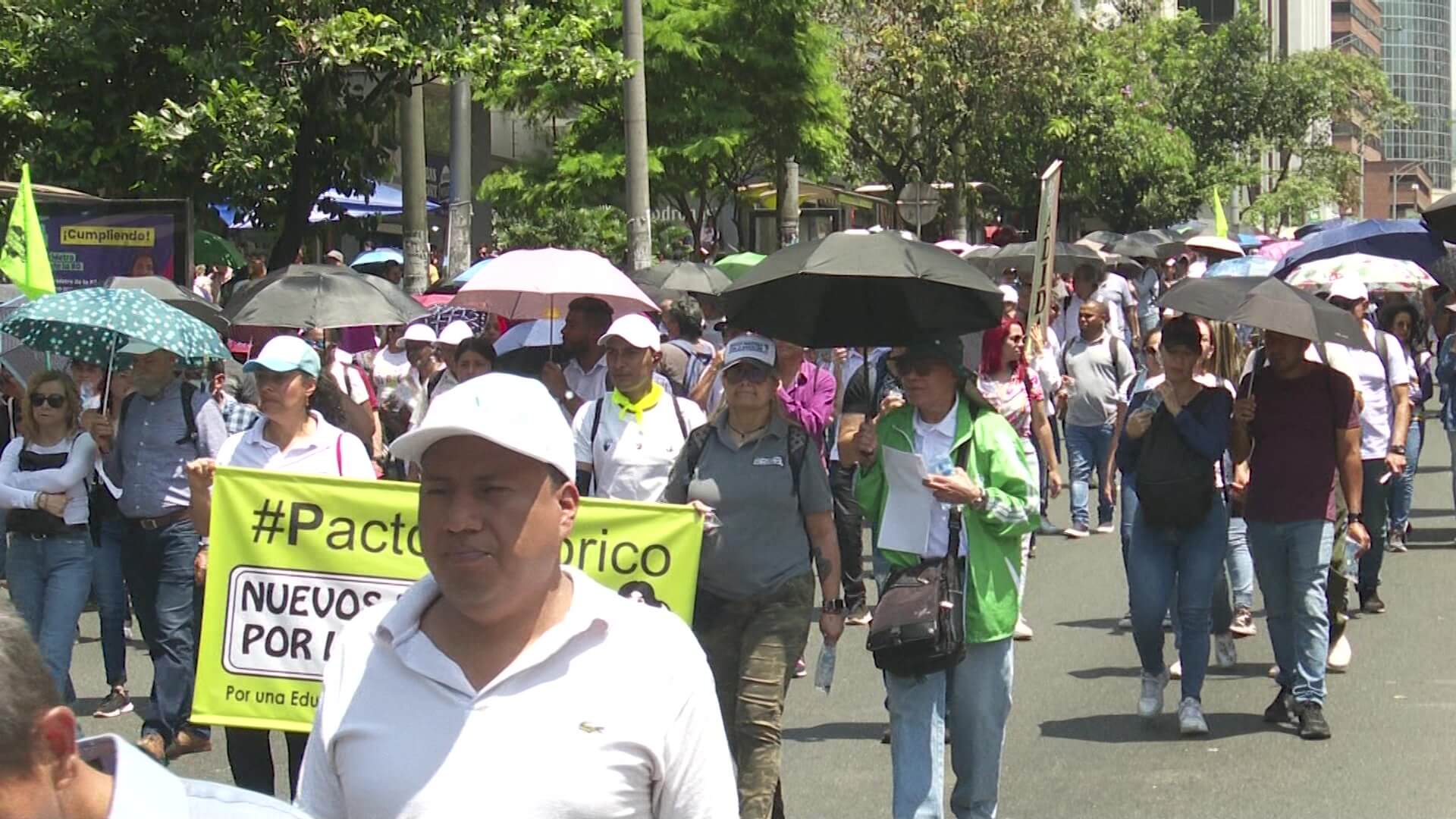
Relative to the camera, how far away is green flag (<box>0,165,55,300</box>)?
10.8 m

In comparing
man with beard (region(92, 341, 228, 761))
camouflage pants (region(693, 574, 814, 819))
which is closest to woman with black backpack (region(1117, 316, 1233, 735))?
camouflage pants (region(693, 574, 814, 819))

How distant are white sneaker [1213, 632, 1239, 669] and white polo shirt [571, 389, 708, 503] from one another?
3.65 meters

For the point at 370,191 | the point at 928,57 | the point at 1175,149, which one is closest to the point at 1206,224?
the point at 1175,149

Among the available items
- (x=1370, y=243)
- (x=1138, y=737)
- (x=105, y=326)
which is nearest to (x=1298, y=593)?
(x=1138, y=737)

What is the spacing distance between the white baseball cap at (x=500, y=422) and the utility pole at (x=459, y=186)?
1575cm

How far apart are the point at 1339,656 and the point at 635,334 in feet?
14.3

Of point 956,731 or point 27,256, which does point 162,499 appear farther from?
point 956,731

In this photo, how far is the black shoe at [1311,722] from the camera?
8.86 meters

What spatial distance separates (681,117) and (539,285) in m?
16.6

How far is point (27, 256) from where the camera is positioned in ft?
35.3

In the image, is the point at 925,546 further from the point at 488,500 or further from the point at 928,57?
the point at 928,57

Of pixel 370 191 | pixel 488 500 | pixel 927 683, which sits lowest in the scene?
pixel 927 683

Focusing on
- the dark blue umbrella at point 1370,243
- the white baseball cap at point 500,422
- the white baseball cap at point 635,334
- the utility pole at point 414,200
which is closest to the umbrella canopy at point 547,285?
the white baseball cap at point 635,334

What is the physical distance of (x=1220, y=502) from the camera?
8945 mm
